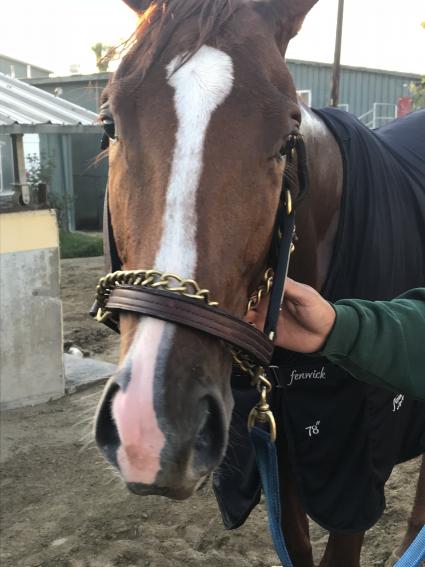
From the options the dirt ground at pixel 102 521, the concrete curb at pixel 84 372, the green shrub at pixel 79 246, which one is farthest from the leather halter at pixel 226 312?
the green shrub at pixel 79 246

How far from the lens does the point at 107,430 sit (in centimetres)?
125

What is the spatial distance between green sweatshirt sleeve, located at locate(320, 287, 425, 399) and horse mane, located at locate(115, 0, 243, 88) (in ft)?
2.52

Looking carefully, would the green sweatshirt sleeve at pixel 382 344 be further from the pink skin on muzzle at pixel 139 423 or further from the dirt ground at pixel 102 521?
the dirt ground at pixel 102 521

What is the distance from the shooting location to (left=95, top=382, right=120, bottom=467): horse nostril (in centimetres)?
122

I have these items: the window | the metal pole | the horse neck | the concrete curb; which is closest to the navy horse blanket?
the horse neck

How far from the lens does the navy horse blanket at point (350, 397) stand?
6.93ft

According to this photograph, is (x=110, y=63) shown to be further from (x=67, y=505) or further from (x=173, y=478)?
(x=67, y=505)

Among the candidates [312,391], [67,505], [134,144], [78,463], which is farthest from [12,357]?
[134,144]

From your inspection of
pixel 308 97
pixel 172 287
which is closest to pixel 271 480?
pixel 172 287

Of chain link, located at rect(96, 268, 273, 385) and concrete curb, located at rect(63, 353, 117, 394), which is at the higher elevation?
chain link, located at rect(96, 268, 273, 385)

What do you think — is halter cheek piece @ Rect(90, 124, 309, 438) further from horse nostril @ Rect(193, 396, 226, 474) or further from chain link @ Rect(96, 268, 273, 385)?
horse nostril @ Rect(193, 396, 226, 474)

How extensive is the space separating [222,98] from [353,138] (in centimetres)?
96

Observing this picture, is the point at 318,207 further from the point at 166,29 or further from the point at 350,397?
the point at 166,29

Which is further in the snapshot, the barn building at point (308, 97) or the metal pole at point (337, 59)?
the barn building at point (308, 97)
